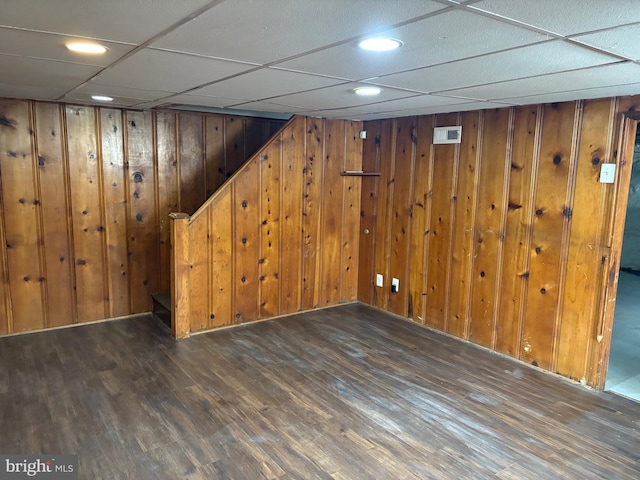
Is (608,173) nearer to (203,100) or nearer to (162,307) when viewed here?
(203,100)

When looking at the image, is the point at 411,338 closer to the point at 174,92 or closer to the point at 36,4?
the point at 174,92

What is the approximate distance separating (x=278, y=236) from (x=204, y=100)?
5.38 feet

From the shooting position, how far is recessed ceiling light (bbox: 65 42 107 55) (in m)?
2.03

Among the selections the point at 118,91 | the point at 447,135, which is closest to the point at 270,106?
the point at 118,91

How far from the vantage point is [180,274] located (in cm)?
420

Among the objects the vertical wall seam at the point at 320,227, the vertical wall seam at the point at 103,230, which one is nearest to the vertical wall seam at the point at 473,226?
the vertical wall seam at the point at 320,227

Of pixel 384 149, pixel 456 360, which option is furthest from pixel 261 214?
pixel 456 360

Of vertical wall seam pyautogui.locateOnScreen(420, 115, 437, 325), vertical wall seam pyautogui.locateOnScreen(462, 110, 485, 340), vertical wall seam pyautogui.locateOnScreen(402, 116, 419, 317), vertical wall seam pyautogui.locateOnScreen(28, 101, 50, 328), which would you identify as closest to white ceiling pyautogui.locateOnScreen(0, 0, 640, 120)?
vertical wall seam pyautogui.locateOnScreen(462, 110, 485, 340)

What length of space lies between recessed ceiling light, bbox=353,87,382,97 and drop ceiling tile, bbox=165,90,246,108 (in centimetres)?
98

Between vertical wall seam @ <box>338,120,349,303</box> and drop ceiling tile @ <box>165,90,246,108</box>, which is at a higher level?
drop ceiling tile @ <box>165,90,246,108</box>

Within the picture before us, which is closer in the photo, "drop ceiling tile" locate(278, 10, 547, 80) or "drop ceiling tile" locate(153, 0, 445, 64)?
"drop ceiling tile" locate(153, 0, 445, 64)

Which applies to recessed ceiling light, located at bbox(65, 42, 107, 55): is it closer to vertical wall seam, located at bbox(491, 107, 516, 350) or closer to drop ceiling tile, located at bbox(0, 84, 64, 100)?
drop ceiling tile, located at bbox(0, 84, 64, 100)

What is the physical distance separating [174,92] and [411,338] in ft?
9.66

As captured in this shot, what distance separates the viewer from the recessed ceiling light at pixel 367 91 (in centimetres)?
297
